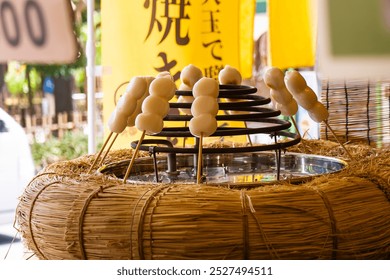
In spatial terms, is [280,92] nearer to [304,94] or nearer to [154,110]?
[304,94]

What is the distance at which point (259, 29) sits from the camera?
3.81 metres

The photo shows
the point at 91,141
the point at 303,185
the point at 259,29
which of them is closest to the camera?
the point at 303,185

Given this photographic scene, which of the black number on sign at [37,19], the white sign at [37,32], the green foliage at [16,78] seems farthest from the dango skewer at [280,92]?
the green foliage at [16,78]

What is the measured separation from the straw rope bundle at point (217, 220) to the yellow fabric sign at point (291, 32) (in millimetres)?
1831

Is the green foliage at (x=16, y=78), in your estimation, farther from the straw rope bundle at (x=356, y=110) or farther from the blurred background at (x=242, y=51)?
the straw rope bundle at (x=356, y=110)

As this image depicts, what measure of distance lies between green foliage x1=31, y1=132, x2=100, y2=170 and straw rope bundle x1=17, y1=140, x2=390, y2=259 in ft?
15.6

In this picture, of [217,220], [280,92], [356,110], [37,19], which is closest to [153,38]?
[37,19]

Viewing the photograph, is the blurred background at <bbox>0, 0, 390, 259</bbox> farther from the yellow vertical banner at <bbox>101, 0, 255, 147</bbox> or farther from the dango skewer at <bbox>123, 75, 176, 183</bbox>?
the dango skewer at <bbox>123, 75, 176, 183</bbox>

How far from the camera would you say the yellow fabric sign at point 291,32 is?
2.75m

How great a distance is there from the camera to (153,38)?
2.48 m

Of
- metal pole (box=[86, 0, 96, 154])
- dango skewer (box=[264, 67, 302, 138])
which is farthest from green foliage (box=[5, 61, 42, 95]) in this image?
dango skewer (box=[264, 67, 302, 138])
